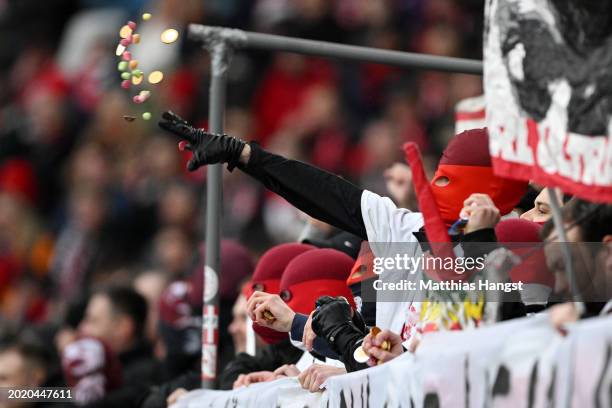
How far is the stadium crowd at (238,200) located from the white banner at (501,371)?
0.11m

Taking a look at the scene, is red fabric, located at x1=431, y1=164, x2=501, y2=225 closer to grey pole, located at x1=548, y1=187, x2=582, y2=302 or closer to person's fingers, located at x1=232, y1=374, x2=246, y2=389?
grey pole, located at x1=548, y1=187, x2=582, y2=302

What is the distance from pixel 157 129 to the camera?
1334 centimetres

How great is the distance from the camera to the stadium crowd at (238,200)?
493cm

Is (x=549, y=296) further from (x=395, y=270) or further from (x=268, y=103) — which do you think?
(x=268, y=103)

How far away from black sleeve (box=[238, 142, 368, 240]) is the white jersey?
5 centimetres

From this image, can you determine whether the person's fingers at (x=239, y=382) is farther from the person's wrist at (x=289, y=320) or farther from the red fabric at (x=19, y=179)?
the red fabric at (x=19, y=179)

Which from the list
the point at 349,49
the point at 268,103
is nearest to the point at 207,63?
the point at 268,103

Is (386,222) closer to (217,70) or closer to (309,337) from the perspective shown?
(309,337)

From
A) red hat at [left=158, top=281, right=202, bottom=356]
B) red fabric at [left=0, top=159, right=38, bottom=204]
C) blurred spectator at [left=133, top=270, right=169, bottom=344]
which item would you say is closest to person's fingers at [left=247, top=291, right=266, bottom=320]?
red hat at [left=158, top=281, right=202, bottom=356]

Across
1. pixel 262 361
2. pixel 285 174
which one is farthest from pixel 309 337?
pixel 262 361

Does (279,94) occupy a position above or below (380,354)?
above

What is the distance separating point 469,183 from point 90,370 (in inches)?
128

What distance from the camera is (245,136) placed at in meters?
12.0

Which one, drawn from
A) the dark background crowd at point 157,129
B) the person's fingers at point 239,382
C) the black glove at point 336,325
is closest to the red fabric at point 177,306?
the dark background crowd at point 157,129
